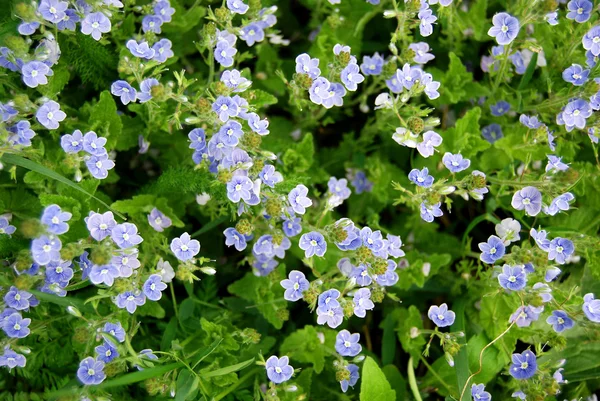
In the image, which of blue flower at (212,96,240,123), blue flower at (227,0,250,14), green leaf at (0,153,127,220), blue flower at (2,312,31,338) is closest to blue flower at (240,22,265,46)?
blue flower at (227,0,250,14)

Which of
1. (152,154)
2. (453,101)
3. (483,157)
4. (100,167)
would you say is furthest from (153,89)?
(483,157)

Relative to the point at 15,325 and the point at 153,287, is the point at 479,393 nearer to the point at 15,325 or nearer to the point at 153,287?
the point at 153,287

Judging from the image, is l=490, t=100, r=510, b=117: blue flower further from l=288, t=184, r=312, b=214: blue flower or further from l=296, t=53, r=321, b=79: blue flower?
l=288, t=184, r=312, b=214: blue flower

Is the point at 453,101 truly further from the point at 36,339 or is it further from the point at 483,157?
the point at 36,339

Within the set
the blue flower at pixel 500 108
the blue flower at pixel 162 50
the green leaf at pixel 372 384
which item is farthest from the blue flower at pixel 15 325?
the blue flower at pixel 500 108

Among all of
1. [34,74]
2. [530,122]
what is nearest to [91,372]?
[34,74]

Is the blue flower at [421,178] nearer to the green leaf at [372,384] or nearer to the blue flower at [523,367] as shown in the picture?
the green leaf at [372,384]
